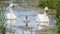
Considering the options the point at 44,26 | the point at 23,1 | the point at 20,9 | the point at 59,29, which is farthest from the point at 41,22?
the point at 23,1

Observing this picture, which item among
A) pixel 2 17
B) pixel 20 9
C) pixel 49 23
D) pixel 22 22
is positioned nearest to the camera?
pixel 2 17

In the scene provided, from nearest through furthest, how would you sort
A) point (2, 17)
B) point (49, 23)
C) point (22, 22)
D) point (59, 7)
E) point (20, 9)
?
point (2, 17), point (59, 7), point (49, 23), point (22, 22), point (20, 9)

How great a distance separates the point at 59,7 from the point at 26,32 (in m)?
1.03

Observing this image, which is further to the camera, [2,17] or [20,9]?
[20,9]

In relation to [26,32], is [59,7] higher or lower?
higher

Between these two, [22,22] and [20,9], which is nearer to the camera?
[22,22]

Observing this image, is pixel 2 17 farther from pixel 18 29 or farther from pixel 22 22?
pixel 22 22

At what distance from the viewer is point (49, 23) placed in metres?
5.38

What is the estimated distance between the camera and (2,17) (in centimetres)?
390

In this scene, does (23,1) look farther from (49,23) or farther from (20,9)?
(49,23)

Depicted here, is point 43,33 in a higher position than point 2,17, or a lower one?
lower

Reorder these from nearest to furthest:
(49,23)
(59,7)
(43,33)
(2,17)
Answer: (2,17) < (59,7) < (43,33) < (49,23)

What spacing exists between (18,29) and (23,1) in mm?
4533

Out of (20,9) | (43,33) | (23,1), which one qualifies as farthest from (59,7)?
(23,1)
